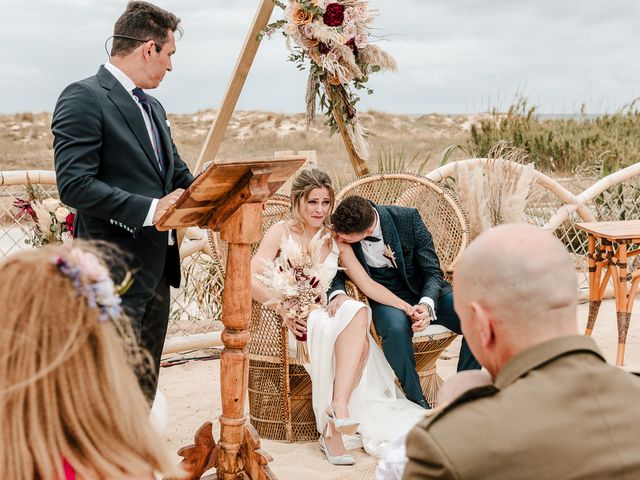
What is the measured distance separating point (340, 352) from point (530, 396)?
9.35 feet

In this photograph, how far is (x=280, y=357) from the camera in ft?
14.6

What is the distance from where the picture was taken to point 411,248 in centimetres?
494

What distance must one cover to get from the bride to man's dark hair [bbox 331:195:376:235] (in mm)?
95

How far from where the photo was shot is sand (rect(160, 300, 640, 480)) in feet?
13.4

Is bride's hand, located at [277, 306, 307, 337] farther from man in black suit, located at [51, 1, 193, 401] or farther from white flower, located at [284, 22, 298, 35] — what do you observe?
white flower, located at [284, 22, 298, 35]

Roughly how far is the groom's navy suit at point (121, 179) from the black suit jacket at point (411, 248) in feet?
5.24

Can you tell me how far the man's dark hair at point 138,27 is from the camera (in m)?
3.30

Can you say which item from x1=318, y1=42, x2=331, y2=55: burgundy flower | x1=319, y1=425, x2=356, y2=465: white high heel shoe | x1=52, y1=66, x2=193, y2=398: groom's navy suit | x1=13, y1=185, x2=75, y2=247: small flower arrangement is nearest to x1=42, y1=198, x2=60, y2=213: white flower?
x1=13, y1=185, x2=75, y2=247: small flower arrangement

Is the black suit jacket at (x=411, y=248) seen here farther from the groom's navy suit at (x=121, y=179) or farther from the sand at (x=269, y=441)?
the groom's navy suit at (x=121, y=179)

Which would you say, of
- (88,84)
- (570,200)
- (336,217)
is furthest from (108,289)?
(570,200)

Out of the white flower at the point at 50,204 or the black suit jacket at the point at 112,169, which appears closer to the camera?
the black suit jacket at the point at 112,169

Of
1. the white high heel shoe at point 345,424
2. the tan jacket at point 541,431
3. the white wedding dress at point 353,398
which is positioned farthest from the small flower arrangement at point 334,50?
the tan jacket at point 541,431

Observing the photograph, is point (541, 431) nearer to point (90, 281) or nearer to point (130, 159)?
point (90, 281)

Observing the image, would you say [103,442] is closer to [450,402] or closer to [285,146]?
[450,402]
